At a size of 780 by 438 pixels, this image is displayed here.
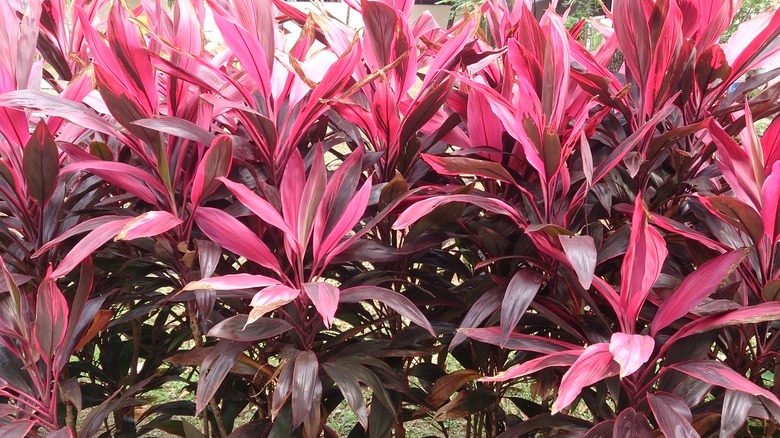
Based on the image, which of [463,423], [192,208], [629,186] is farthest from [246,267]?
[463,423]

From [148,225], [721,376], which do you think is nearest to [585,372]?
[721,376]

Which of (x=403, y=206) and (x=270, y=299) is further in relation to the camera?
(x=403, y=206)

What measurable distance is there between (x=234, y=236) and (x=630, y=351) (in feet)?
1.59

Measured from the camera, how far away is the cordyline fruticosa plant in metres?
0.80

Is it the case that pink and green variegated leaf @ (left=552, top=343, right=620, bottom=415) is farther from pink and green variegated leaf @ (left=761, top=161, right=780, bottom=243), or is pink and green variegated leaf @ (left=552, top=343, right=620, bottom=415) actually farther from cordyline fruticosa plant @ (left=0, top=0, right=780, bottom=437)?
pink and green variegated leaf @ (left=761, top=161, right=780, bottom=243)

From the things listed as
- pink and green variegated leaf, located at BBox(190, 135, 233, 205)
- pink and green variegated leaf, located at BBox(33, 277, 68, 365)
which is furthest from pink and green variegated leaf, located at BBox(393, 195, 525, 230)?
pink and green variegated leaf, located at BBox(33, 277, 68, 365)

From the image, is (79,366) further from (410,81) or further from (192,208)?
(410,81)

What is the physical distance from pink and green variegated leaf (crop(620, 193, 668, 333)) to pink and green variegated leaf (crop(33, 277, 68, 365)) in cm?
70

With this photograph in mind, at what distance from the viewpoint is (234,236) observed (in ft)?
2.83

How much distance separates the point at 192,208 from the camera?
0.89 m

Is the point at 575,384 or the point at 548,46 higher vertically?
the point at 548,46

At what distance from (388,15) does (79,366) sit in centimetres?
87

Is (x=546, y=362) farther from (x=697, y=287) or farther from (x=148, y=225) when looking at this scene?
(x=148, y=225)

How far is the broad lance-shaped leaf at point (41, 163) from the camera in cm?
86
